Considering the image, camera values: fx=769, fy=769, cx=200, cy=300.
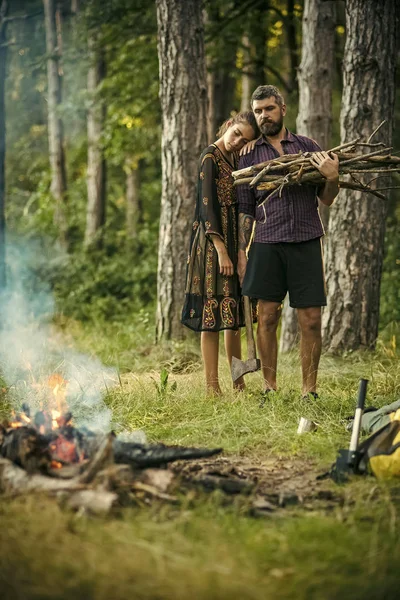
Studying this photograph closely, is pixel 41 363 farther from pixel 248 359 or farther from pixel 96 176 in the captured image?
pixel 96 176

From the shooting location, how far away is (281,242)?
6008 mm

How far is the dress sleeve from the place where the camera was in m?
6.16

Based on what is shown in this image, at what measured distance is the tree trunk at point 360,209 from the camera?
7.82 m

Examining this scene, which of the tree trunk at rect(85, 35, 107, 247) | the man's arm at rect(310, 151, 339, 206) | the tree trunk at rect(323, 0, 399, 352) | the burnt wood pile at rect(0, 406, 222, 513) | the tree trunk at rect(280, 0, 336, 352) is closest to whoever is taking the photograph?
the burnt wood pile at rect(0, 406, 222, 513)

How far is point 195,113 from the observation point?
849 centimetres

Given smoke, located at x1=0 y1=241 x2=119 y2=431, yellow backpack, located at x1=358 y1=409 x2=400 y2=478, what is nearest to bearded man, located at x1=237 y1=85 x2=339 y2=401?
Result: smoke, located at x1=0 y1=241 x2=119 y2=431

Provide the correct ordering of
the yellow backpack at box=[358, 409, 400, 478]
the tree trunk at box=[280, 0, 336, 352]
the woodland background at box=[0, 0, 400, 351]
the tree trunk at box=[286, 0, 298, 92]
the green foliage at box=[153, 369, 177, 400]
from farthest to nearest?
the tree trunk at box=[286, 0, 298, 92], the tree trunk at box=[280, 0, 336, 352], the woodland background at box=[0, 0, 400, 351], the green foliage at box=[153, 369, 177, 400], the yellow backpack at box=[358, 409, 400, 478]

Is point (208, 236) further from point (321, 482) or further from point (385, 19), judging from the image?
point (385, 19)

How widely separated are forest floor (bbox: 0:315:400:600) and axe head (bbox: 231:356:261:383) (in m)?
0.52

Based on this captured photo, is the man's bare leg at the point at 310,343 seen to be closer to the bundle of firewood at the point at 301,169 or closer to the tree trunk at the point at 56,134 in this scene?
the bundle of firewood at the point at 301,169

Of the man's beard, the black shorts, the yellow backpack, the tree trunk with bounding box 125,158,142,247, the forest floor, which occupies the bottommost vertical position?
the forest floor

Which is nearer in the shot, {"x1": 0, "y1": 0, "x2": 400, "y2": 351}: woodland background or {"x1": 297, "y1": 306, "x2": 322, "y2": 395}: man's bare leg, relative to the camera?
{"x1": 297, "y1": 306, "x2": 322, "y2": 395}: man's bare leg

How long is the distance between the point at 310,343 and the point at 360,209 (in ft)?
8.30

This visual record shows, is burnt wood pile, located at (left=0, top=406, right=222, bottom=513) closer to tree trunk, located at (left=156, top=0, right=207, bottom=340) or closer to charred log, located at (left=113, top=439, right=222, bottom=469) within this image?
charred log, located at (left=113, top=439, right=222, bottom=469)
